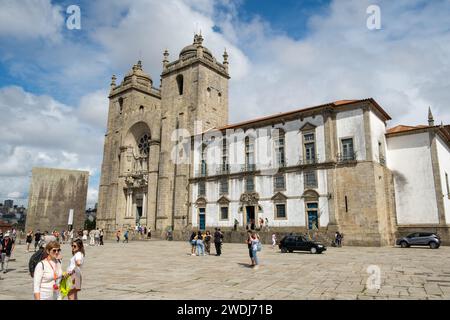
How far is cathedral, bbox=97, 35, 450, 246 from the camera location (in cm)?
2809

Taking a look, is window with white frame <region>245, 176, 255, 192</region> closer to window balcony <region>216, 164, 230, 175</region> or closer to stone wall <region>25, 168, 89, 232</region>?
window balcony <region>216, 164, 230, 175</region>

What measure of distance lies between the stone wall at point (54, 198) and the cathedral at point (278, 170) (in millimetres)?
9571

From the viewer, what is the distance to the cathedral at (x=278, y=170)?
28.1 m

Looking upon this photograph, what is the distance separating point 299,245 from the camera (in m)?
21.6

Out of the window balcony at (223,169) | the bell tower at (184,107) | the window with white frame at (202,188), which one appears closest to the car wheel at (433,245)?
the window balcony at (223,169)

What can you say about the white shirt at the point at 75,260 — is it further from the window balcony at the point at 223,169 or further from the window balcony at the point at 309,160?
the window balcony at the point at 223,169

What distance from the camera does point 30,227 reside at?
49.1 meters

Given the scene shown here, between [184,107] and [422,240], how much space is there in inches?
1159

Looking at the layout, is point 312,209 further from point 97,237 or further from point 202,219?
point 97,237

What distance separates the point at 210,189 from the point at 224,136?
6.17m

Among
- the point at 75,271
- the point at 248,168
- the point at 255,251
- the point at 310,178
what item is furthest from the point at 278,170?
the point at 75,271

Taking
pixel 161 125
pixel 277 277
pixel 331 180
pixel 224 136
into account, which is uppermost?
pixel 161 125
